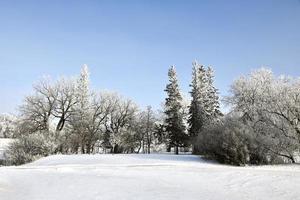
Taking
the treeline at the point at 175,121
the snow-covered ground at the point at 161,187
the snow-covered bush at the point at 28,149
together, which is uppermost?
the treeline at the point at 175,121

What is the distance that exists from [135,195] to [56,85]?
118 feet

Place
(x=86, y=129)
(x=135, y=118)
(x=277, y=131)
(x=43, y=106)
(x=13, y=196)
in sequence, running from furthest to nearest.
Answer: (x=135, y=118) < (x=86, y=129) < (x=43, y=106) < (x=277, y=131) < (x=13, y=196)

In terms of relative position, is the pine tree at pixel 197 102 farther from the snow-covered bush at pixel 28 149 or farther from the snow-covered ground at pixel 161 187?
the snow-covered ground at pixel 161 187

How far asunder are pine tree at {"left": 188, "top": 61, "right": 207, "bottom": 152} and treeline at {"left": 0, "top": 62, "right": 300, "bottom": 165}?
136mm

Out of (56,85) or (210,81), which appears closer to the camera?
(56,85)

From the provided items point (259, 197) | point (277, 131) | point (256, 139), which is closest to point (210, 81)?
point (277, 131)

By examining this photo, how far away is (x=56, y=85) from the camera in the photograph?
4444 cm

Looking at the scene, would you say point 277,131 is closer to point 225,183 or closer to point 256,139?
point 256,139

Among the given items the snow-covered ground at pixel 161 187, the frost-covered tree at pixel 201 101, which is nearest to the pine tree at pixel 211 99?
the frost-covered tree at pixel 201 101

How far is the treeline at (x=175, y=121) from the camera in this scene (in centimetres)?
2537

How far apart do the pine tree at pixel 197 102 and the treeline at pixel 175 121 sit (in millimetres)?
136

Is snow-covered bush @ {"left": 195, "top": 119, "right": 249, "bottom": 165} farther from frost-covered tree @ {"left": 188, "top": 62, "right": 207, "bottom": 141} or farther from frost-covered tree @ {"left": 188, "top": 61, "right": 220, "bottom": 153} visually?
frost-covered tree @ {"left": 188, "top": 61, "right": 220, "bottom": 153}

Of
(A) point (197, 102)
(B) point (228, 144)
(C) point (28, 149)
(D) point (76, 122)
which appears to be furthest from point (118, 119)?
(B) point (228, 144)

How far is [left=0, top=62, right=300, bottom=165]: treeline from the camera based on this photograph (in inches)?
999
